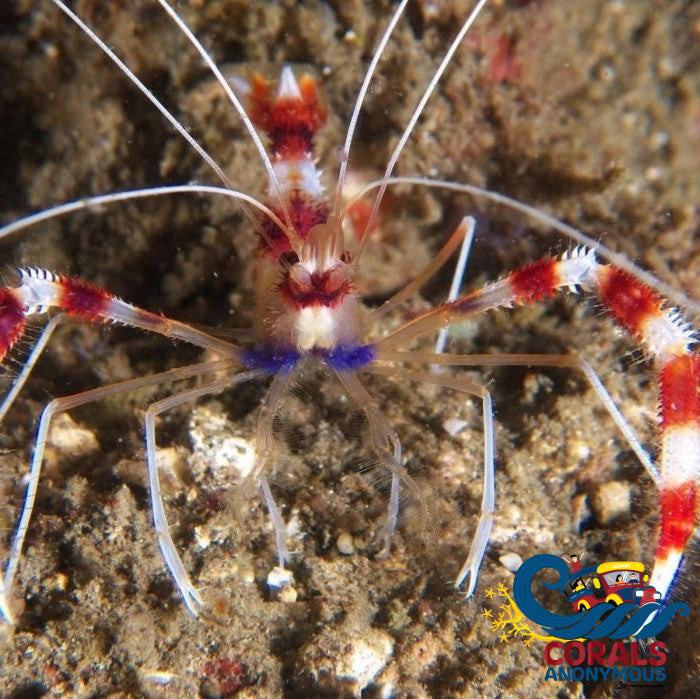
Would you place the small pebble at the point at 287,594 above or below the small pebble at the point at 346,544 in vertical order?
below

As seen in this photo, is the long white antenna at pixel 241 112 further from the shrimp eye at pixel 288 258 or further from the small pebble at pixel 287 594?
the small pebble at pixel 287 594

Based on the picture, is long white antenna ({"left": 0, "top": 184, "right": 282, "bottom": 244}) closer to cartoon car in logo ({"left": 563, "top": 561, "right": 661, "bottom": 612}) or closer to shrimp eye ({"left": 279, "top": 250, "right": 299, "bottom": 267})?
shrimp eye ({"left": 279, "top": 250, "right": 299, "bottom": 267})

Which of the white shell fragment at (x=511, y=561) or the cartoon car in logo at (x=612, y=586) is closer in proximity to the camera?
the cartoon car in logo at (x=612, y=586)

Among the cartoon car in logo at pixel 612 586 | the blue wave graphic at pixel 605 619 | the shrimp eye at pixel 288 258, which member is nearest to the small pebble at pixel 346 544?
the blue wave graphic at pixel 605 619

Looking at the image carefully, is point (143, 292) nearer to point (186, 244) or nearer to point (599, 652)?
point (186, 244)

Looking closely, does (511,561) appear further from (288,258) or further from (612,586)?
(288,258)

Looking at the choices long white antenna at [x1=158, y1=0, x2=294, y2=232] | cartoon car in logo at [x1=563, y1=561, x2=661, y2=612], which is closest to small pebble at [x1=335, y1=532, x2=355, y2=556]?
cartoon car in logo at [x1=563, y1=561, x2=661, y2=612]
